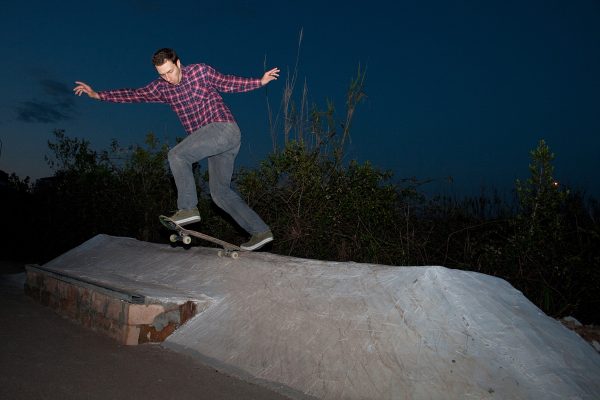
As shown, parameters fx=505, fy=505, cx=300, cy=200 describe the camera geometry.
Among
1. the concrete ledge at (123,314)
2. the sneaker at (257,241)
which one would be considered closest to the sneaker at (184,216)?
the sneaker at (257,241)

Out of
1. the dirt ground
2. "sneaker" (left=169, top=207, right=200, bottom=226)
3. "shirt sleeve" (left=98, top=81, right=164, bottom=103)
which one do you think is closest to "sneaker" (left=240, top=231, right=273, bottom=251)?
"sneaker" (left=169, top=207, right=200, bottom=226)

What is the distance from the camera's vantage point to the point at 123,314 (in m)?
4.17

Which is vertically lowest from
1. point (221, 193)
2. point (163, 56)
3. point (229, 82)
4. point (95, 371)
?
point (95, 371)

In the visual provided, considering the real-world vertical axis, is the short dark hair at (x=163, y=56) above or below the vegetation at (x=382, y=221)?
above

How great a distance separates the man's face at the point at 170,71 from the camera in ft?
15.5

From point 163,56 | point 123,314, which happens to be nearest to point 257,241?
point 123,314

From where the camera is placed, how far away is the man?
4.77 m

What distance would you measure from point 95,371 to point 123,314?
775 millimetres

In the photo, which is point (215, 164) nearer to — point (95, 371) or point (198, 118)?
point (198, 118)

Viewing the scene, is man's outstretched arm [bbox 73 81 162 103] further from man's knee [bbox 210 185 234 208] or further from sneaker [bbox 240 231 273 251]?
sneaker [bbox 240 231 273 251]

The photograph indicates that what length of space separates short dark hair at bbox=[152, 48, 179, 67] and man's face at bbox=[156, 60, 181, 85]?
3 cm

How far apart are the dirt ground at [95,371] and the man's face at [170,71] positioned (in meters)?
2.43

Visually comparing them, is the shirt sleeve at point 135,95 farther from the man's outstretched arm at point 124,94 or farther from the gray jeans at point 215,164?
the gray jeans at point 215,164

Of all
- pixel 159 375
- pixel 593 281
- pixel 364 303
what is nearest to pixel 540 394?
pixel 364 303
